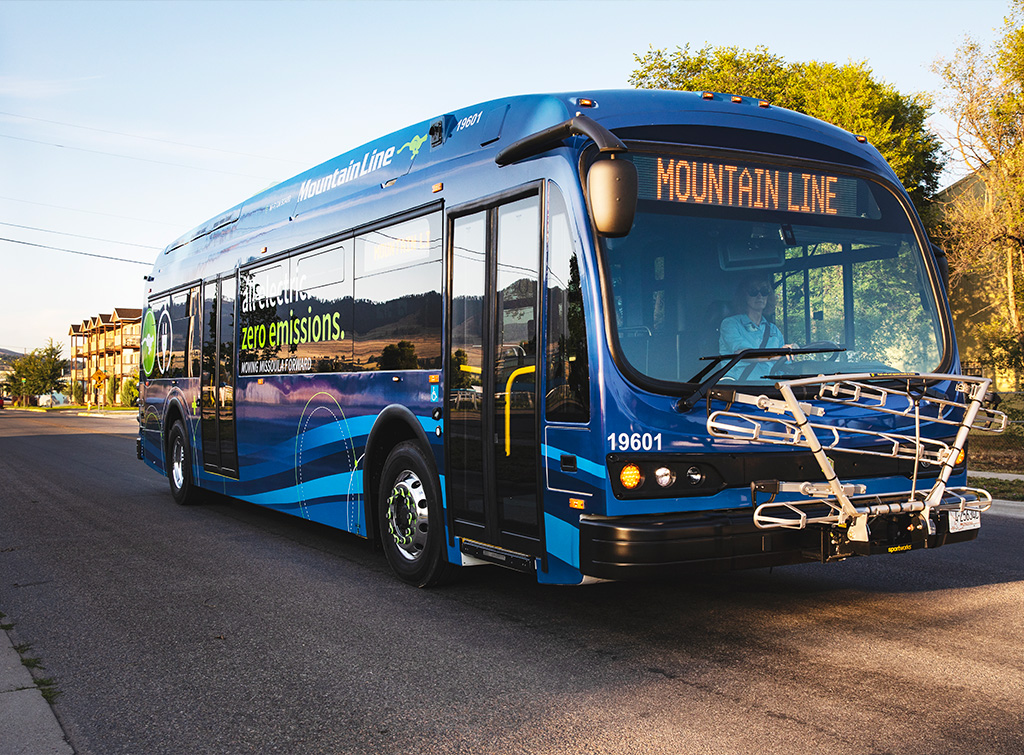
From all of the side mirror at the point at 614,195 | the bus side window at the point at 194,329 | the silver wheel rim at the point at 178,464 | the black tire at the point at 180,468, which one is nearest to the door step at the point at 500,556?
the side mirror at the point at 614,195

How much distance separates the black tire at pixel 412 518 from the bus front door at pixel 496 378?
341mm

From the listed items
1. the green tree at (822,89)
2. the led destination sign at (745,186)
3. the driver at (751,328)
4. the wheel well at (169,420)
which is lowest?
the wheel well at (169,420)

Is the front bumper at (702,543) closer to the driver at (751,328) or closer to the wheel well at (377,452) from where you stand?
the driver at (751,328)

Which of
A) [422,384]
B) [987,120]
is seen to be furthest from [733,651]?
[987,120]

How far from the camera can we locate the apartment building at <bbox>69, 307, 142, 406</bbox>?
384 ft

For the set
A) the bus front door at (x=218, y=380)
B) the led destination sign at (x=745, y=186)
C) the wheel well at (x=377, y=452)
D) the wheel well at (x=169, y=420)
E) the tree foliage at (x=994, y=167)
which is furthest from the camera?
the tree foliage at (x=994, y=167)

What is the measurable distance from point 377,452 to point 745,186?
11.7ft

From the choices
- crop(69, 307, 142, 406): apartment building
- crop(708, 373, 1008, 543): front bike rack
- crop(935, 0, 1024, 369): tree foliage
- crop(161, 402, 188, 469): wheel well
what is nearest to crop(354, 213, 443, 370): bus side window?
crop(708, 373, 1008, 543): front bike rack

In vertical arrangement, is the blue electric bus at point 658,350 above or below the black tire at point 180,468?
above

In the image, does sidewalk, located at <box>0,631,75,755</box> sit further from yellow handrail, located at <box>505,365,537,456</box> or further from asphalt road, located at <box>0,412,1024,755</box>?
yellow handrail, located at <box>505,365,537,456</box>

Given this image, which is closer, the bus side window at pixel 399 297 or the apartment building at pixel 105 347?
the bus side window at pixel 399 297

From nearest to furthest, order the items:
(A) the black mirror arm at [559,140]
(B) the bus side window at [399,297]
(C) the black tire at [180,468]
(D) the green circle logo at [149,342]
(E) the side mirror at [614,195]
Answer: (E) the side mirror at [614,195] → (A) the black mirror arm at [559,140] → (B) the bus side window at [399,297] → (C) the black tire at [180,468] → (D) the green circle logo at [149,342]

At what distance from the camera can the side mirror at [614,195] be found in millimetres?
4934

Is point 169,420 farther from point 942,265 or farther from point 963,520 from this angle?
point 963,520
